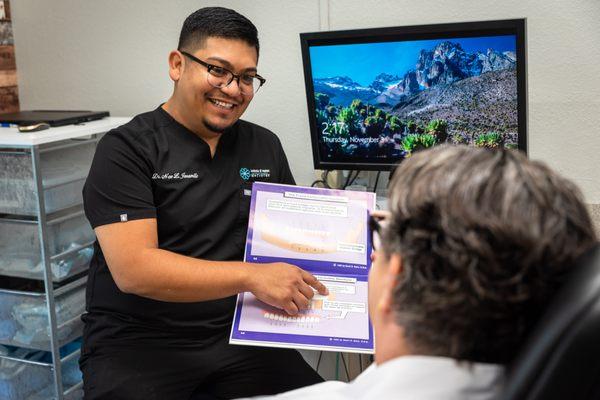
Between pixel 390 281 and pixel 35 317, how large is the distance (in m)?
1.58

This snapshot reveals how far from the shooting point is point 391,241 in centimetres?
73

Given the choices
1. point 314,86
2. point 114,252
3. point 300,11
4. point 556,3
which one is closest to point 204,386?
point 114,252

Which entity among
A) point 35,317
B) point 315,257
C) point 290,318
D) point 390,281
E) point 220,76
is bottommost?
point 35,317

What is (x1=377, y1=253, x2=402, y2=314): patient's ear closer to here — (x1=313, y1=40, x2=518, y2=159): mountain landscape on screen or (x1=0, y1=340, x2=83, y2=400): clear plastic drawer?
(x1=313, y1=40, x2=518, y2=159): mountain landscape on screen

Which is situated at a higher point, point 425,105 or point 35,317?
point 425,105

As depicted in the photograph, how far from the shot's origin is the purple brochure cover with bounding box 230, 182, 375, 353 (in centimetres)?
131

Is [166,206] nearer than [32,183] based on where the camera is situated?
Yes

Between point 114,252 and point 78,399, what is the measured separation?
0.95 m

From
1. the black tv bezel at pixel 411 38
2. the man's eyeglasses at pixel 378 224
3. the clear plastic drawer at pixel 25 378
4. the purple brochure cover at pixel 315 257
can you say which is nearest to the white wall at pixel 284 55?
the black tv bezel at pixel 411 38

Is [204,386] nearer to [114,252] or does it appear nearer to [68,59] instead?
[114,252]

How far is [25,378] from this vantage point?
6.63 feet

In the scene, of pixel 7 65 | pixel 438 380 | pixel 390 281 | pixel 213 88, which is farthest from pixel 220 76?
pixel 7 65

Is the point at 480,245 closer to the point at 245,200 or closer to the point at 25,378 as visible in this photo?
Answer: the point at 245,200

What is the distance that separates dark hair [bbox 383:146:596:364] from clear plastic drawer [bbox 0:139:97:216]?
4.75ft
